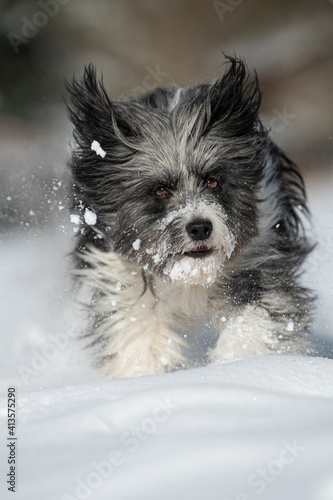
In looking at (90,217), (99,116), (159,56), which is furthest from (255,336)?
(159,56)

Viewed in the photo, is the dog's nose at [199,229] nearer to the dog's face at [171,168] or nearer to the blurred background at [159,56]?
the dog's face at [171,168]

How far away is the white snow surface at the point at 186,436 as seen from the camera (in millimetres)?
1499

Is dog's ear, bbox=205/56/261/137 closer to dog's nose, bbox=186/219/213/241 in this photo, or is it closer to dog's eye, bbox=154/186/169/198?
dog's eye, bbox=154/186/169/198

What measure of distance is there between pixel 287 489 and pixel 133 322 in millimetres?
2121

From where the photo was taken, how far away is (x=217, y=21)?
1106cm

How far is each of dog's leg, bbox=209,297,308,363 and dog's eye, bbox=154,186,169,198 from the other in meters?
0.74

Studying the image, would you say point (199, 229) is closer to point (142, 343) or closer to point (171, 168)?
point (171, 168)

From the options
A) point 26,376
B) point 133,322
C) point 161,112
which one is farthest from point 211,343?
point 161,112

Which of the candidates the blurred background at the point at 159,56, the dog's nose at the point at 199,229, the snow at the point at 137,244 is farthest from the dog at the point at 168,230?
the blurred background at the point at 159,56

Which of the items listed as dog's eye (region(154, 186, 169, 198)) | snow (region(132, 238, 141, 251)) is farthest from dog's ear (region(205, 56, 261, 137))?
snow (region(132, 238, 141, 251))

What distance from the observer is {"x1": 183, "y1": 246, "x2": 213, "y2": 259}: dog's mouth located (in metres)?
3.15

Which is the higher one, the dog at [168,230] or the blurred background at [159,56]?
the dog at [168,230]

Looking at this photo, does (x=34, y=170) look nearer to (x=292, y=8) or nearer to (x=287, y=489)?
(x=292, y=8)

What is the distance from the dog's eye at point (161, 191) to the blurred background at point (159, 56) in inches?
231
